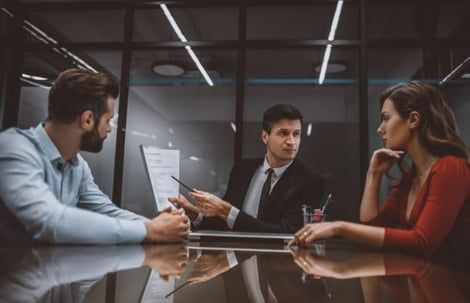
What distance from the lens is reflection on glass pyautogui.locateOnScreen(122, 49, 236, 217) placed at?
2916 mm

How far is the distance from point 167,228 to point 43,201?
0.39 m

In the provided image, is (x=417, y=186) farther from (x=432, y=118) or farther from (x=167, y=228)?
(x=167, y=228)

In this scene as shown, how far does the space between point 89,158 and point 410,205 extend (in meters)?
1.36

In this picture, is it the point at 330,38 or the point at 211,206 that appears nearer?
the point at 211,206

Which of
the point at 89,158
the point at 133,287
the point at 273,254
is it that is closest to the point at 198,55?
the point at 89,158

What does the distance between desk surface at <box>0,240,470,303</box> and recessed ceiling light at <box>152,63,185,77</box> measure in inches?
98.4

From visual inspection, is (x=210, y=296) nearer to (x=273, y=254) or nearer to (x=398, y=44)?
(x=273, y=254)

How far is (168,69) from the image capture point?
3.39 metres

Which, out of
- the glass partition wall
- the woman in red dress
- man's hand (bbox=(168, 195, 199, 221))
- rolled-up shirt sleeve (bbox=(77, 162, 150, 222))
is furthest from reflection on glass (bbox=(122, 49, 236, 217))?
the woman in red dress

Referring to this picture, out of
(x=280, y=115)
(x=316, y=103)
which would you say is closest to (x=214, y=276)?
(x=280, y=115)

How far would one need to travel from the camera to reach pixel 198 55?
3506mm

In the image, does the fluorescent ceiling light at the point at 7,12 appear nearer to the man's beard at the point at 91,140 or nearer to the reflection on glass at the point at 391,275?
the man's beard at the point at 91,140

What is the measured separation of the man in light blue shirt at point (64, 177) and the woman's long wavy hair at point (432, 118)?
0.98 meters

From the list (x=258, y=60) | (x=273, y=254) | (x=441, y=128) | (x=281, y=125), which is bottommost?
(x=273, y=254)
